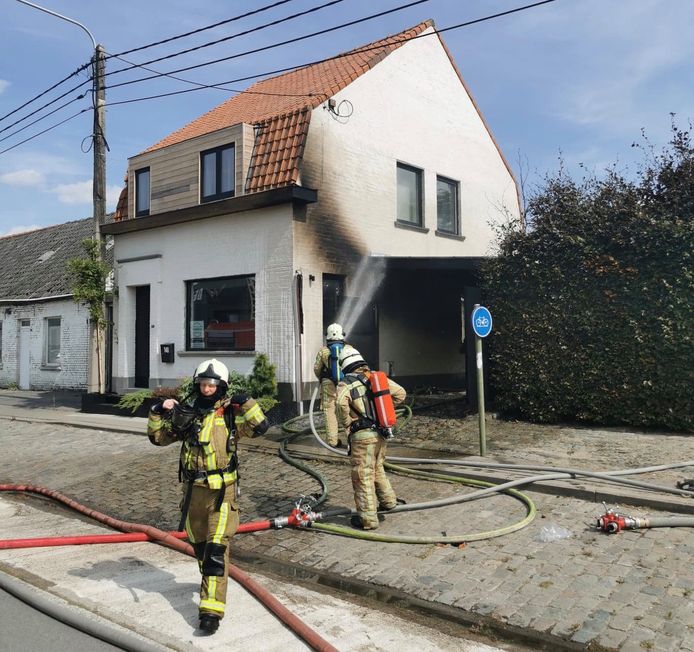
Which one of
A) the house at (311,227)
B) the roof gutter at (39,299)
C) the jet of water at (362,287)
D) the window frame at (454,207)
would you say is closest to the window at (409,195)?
Answer: the house at (311,227)

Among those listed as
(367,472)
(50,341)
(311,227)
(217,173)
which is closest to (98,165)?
(217,173)

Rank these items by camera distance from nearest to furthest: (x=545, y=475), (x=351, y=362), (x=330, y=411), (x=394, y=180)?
(x=351, y=362)
(x=545, y=475)
(x=330, y=411)
(x=394, y=180)

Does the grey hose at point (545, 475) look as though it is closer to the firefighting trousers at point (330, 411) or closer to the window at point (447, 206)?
the firefighting trousers at point (330, 411)

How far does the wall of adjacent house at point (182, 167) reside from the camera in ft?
43.1

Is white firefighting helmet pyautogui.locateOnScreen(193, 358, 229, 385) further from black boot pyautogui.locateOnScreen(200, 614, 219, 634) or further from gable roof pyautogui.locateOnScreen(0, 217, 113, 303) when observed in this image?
gable roof pyautogui.locateOnScreen(0, 217, 113, 303)

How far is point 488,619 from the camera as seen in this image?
4.19 metres

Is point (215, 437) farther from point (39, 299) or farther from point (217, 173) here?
point (39, 299)

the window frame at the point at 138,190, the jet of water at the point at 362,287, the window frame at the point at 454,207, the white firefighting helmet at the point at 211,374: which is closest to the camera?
the white firefighting helmet at the point at 211,374

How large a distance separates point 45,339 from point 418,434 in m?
15.5

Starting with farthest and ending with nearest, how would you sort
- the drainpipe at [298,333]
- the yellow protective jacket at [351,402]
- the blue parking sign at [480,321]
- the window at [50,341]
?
the window at [50,341], the drainpipe at [298,333], the blue parking sign at [480,321], the yellow protective jacket at [351,402]

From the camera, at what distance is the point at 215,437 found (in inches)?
165

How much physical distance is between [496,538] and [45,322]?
19166 millimetres

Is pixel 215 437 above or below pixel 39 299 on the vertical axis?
below

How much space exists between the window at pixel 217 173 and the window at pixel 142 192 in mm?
2013
